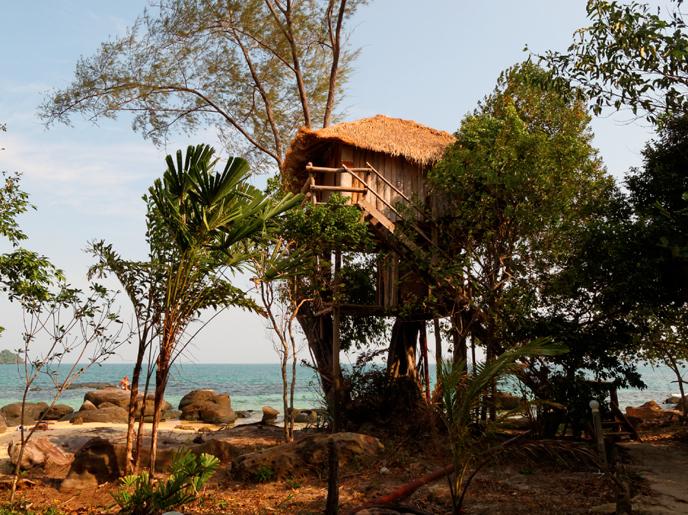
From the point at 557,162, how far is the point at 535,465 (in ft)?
18.7

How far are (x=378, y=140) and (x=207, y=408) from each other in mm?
15656

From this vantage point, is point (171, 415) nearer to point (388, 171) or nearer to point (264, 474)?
point (388, 171)

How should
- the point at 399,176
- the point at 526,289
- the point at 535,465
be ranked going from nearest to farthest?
the point at 535,465 → the point at 526,289 → the point at 399,176

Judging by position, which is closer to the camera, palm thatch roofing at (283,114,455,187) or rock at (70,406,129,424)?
palm thatch roofing at (283,114,455,187)

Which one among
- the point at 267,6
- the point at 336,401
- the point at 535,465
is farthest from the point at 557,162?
the point at 267,6

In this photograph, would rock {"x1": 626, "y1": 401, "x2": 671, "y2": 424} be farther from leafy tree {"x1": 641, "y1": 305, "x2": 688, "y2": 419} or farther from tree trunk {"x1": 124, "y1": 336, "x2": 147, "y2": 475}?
tree trunk {"x1": 124, "y1": 336, "x2": 147, "y2": 475}

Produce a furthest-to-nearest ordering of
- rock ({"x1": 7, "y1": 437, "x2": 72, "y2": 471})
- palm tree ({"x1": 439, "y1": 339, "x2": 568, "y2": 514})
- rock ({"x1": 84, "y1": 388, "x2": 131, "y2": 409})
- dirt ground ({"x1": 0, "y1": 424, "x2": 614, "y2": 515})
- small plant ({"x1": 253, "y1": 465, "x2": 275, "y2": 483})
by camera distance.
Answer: rock ({"x1": 84, "y1": 388, "x2": 131, "y2": 409})
rock ({"x1": 7, "y1": 437, "x2": 72, "y2": 471})
small plant ({"x1": 253, "y1": 465, "x2": 275, "y2": 483})
dirt ground ({"x1": 0, "y1": 424, "x2": 614, "y2": 515})
palm tree ({"x1": 439, "y1": 339, "x2": 568, "y2": 514})

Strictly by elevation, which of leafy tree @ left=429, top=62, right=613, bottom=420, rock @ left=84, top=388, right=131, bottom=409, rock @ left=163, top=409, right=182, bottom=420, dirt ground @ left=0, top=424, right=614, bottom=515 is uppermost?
leafy tree @ left=429, top=62, right=613, bottom=420

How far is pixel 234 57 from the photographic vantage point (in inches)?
795

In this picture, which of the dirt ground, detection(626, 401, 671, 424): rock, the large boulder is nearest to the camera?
the dirt ground

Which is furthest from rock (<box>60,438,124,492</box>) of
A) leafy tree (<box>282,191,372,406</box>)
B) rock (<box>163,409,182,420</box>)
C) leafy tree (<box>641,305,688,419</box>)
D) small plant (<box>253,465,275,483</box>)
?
rock (<box>163,409,182,420</box>)

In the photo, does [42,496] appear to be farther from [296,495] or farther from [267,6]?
[267,6]

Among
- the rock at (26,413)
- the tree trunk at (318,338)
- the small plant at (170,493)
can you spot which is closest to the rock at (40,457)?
the small plant at (170,493)

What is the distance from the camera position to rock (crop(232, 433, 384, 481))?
961 cm
